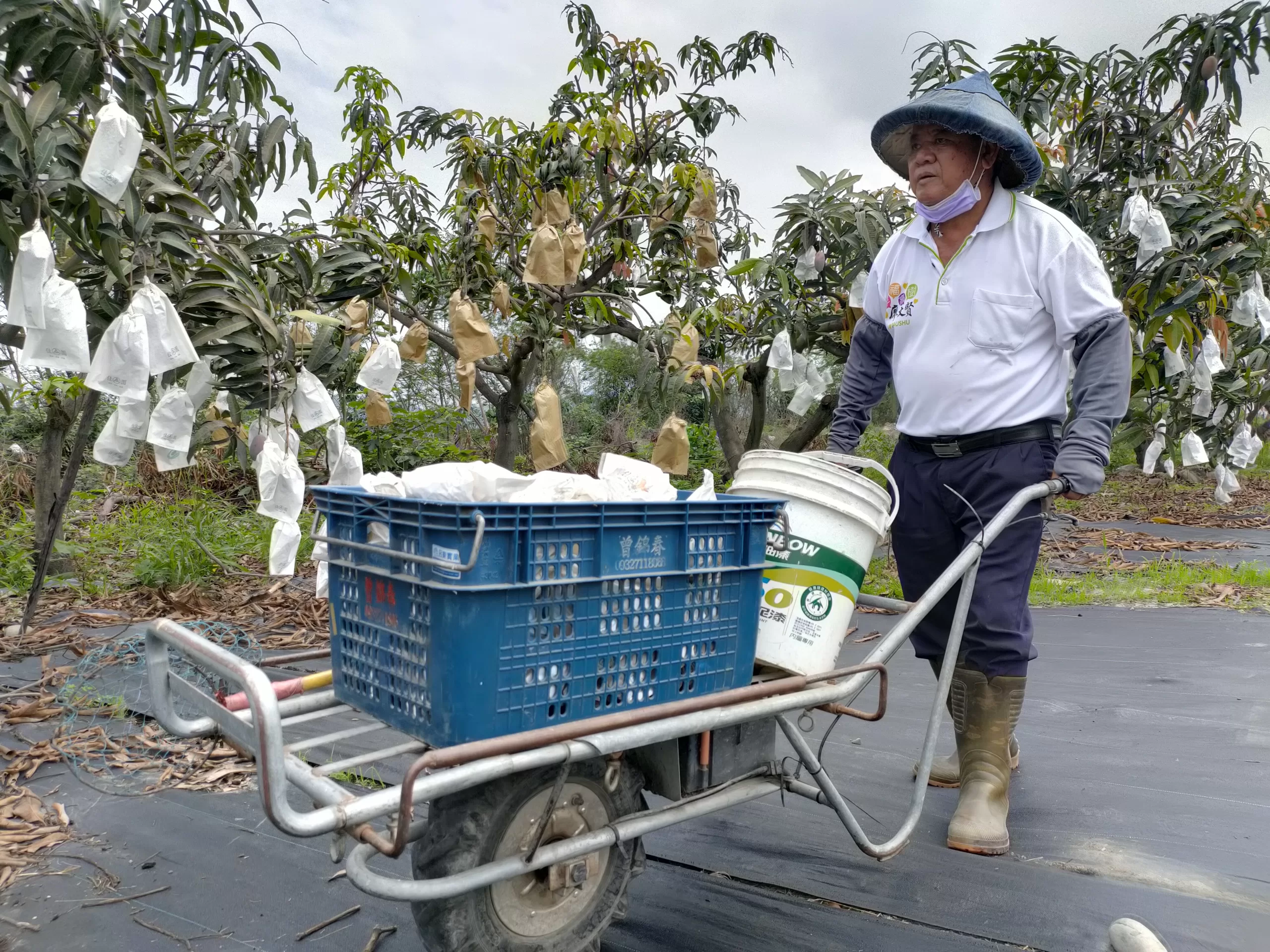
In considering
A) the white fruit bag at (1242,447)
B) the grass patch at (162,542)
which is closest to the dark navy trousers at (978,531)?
the grass patch at (162,542)

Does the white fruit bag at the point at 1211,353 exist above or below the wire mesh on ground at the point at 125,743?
above

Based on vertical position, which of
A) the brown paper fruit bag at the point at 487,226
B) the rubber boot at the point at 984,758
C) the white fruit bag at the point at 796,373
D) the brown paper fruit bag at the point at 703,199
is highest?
the brown paper fruit bag at the point at 703,199

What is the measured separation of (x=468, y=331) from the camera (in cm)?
500

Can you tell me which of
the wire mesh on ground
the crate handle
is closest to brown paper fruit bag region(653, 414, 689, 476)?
the wire mesh on ground

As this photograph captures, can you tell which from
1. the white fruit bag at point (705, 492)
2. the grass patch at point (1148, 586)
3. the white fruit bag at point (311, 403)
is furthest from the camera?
the grass patch at point (1148, 586)

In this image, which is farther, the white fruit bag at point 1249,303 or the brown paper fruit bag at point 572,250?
the white fruit bag at point 1249,303

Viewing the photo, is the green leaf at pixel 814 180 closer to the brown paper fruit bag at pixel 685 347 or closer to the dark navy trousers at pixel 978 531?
the brown paper fruit bag at pixel 685 347

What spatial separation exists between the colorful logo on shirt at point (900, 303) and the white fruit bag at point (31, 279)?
2.33m

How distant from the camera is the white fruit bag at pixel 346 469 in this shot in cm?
337

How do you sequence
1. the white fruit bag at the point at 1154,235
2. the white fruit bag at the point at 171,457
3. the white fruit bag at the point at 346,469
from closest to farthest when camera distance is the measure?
1. the white fruit bag at the point at 171,457
2. the white fruit bag at the point at 346,469
3. the white fruit bag at the point at 1154,235

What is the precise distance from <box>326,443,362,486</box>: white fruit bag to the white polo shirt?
6.42 feet

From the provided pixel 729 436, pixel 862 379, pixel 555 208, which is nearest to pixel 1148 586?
pixel 729 436

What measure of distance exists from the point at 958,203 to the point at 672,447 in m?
2.90

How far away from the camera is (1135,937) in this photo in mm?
1869
